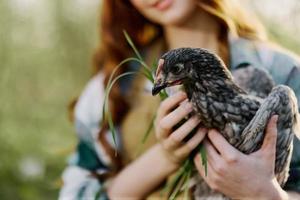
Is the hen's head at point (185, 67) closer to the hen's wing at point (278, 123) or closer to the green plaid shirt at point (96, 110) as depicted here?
the hen's wing at point (278, 123)

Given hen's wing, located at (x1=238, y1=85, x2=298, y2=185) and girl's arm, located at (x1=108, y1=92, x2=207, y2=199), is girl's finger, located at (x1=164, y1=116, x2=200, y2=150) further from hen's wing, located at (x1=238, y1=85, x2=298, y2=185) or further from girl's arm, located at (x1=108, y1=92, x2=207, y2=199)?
hen's wing, located at (x1=238, y1=85, x2=298, y2=185)

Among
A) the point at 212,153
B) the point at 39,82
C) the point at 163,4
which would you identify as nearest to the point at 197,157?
the point at 212,153

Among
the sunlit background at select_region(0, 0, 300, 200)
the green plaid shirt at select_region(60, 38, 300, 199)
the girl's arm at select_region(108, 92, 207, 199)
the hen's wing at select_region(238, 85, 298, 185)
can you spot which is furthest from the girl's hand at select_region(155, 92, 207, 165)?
the sunlit background at select_region(0, 0, 300, 200)

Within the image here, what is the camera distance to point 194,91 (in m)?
1.76

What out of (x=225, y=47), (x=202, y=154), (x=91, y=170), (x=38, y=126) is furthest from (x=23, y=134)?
(x=202, y=154)

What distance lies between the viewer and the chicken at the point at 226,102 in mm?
1684

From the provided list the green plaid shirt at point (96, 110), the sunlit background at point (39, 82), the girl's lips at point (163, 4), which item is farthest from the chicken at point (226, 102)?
the sunlit background at point (39, 82)

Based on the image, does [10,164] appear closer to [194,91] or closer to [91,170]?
[91,170]

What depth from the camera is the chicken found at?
168 cm

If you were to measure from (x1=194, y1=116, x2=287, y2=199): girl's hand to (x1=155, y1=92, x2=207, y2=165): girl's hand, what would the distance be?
0.03 meters

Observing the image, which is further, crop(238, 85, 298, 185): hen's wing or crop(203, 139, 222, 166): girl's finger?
crop(203, 139, 222, 166): girl's finger

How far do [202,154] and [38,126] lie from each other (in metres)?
3.16

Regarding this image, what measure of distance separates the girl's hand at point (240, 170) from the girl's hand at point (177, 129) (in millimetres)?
31

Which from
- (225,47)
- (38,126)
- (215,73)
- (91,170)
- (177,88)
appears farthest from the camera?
(38,126)
